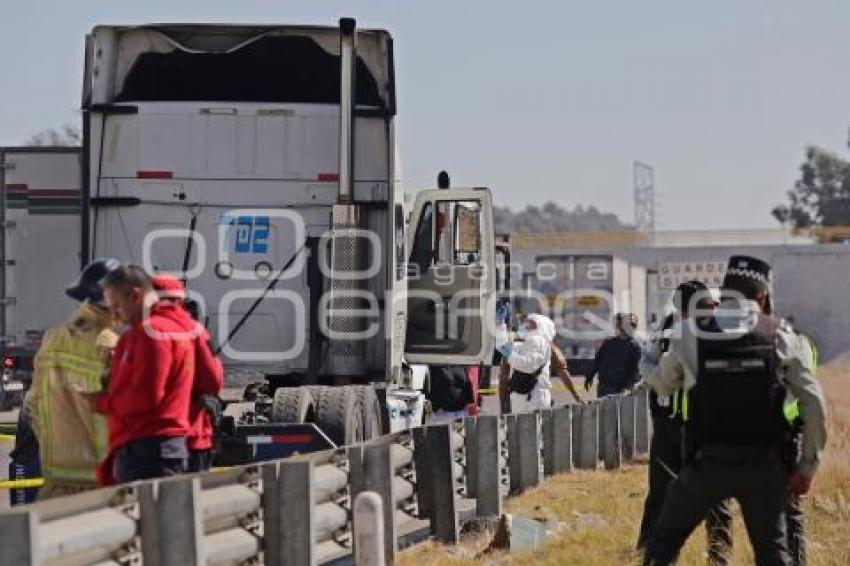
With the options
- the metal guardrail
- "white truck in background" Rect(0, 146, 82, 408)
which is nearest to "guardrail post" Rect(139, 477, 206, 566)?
the metal guardrail

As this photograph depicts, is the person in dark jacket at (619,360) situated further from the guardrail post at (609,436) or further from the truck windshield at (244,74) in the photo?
the truck windshield at (244,74)

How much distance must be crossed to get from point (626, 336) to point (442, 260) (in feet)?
10.9

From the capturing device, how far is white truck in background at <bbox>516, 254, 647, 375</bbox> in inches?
2239

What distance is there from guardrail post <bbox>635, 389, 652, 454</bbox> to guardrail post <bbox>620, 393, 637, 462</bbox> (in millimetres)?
126

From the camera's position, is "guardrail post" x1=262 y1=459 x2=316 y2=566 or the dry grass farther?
the dry grass

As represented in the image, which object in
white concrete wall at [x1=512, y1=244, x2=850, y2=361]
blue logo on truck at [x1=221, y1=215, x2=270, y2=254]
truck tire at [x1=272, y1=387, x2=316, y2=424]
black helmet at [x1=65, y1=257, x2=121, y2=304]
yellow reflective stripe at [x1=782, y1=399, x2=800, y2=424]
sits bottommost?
truck tire at [x1=272, y1=387, x2=316, y2=424]

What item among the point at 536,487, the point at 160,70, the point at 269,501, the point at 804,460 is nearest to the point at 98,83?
the point at 160,70

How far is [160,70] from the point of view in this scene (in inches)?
659

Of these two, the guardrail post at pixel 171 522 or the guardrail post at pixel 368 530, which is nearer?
the guardrail post at pixel 171 522

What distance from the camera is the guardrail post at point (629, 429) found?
20.8m

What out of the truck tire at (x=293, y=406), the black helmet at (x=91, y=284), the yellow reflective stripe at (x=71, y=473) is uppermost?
the black helmet at (x=91, y=284)

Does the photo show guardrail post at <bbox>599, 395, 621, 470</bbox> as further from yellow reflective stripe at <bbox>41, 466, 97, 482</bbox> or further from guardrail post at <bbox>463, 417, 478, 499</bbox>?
yellow reflective stripe at <bbox>41, 466, 97, 482</bbox>

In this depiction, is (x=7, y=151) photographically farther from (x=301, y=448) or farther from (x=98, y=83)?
(x=301, y=448)

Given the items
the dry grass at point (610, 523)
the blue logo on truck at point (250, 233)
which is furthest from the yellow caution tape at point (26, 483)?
the blue logo on truck at point (250, 233)
